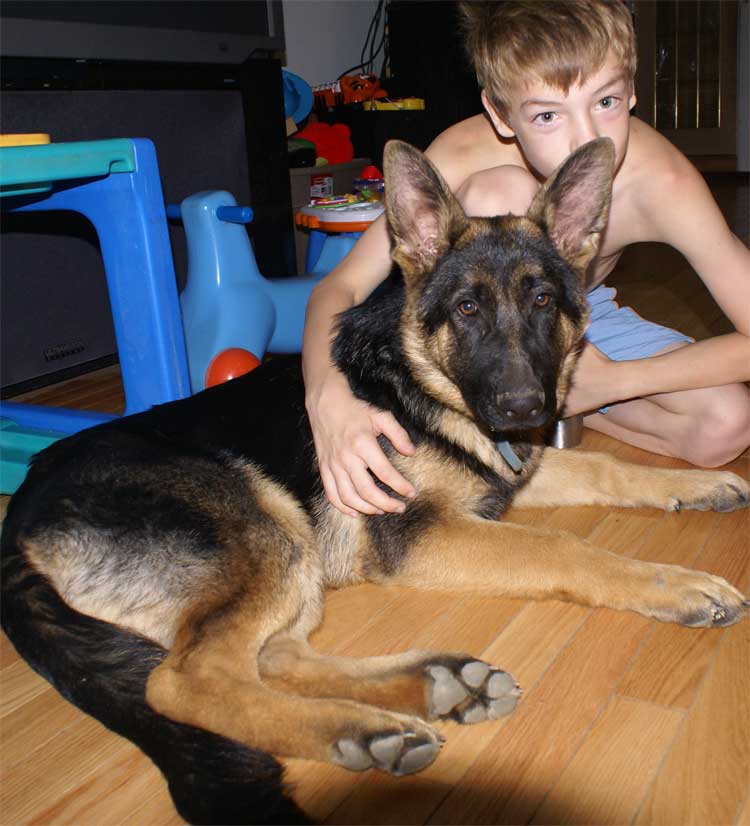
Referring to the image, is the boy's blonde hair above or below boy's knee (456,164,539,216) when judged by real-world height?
above

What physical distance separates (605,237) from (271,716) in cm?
246

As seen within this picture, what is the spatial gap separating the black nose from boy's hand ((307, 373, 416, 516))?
16.6 inches

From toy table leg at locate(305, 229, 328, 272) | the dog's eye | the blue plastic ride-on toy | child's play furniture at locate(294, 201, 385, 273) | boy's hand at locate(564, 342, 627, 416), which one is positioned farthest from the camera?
toy table leg at locate(305, 229, 328, 272)

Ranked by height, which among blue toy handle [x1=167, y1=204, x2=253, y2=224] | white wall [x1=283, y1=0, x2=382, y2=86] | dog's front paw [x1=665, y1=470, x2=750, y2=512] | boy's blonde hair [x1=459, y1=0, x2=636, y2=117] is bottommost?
dog's front paw [x1=665, y1=470, x2=750, y2=512]

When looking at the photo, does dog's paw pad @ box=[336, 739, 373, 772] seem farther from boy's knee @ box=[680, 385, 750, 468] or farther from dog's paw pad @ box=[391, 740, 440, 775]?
boy's knee @ box=[680, 385, 750, 468]

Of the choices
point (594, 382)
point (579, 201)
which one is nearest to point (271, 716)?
point (579, 201)

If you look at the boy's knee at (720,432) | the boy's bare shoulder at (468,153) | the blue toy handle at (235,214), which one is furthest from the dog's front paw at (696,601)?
the blue toy handle at (235,214)

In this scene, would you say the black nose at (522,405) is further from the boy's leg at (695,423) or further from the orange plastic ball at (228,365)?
the orange plastic ball at (228,365)

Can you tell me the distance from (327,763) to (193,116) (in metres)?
4.61

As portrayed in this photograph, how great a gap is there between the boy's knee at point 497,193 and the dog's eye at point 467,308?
0.69 meters

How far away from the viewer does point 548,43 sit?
2867mm

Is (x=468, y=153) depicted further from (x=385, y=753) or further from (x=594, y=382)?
(x=385, y=753)

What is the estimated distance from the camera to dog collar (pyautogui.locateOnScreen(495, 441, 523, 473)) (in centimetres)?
282

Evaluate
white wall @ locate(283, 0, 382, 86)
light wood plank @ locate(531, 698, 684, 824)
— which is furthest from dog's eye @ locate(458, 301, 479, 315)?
white wall @ locate(283, 0, 382, 86)
